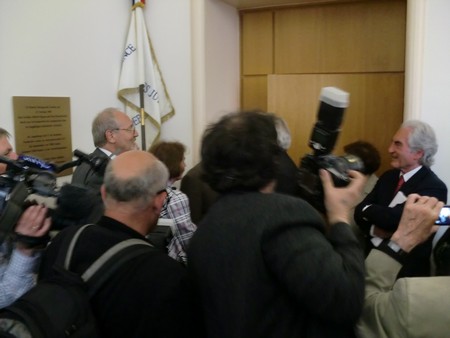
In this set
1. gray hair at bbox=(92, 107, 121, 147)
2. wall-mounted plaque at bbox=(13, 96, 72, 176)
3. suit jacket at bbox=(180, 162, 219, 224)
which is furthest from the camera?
wall-mounted plaque at bbox=(13, 96, 72, 176)

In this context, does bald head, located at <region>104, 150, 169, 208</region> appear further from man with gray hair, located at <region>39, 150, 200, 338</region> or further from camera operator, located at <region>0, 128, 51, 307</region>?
camera operator, located at <region>0, 128, 51, 307</region>

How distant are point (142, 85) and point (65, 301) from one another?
268 centimetres

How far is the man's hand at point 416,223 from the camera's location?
1.15 m

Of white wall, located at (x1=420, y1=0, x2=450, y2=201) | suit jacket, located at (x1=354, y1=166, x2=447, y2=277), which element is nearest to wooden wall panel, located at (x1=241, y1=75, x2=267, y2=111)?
white wall, located at (x1=420, y1=0, x2=450, y2=201)

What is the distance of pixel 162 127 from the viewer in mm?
3764

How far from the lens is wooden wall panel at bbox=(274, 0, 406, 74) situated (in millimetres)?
3414

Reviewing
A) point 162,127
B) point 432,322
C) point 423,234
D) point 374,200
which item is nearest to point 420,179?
point 374,200

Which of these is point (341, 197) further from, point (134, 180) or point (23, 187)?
point (23, 187)

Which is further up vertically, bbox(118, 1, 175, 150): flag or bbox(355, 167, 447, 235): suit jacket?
bbox(118, 1, 175, 150): flag

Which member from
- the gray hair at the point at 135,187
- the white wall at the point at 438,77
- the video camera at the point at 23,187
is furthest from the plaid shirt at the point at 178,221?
the white wall at the point at 438,77

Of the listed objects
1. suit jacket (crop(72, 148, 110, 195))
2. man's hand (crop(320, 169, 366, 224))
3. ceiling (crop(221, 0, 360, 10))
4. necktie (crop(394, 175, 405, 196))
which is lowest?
necktie (crop(394, 175, 405, 196))

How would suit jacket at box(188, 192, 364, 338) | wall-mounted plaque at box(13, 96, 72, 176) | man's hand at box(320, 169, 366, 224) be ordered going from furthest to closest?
wall-mounted plaque at box(13, 96, 72, 176) < man's hand at box(320, 169, 366, 224) < suit jacket at box(188, 192, 364, 338)

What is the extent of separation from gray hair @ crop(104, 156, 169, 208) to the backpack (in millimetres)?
131

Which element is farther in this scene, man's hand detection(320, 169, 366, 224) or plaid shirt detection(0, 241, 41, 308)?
plaid shirt detection(0, 241, 41, 308)
